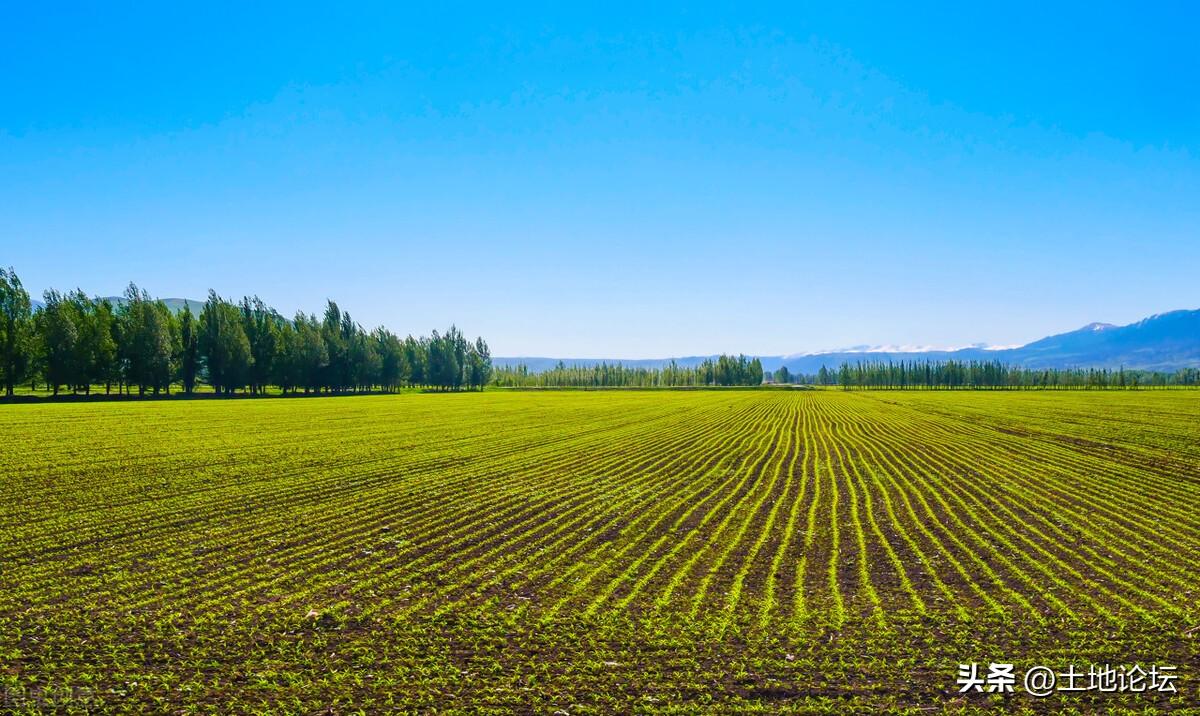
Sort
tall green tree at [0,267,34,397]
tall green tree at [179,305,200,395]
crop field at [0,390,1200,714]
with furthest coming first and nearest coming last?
1. tall green tree at [179,305,200,395]
2. tall green tree at [0,267,34,397]
3. crop field at [0,390,1200,714]

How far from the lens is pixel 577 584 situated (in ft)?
37.7

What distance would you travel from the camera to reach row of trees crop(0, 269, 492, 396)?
257 feet

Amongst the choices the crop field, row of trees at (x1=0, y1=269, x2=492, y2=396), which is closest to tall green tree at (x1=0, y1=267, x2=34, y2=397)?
row of trees at (x1=0, y1=269, x2=492, y2=396)

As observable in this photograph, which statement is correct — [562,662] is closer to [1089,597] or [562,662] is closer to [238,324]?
[1089,597]

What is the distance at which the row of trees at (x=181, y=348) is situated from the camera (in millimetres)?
78250

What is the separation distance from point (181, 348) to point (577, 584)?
348 feet

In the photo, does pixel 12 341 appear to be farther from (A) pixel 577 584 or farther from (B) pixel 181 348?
(A) pixel 577 584

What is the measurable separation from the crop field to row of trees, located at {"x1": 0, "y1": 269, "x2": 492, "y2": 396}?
225 ft

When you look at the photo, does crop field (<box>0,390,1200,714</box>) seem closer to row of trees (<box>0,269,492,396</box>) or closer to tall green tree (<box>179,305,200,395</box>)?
row of trees (<box>0,269,492,396</box>)

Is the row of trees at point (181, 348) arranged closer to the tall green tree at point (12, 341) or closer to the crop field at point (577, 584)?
the tall green tree at point (12, 341)

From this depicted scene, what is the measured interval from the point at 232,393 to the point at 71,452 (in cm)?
8359

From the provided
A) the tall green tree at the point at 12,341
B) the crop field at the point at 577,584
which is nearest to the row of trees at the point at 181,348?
the tall green tree at the point at 12,341

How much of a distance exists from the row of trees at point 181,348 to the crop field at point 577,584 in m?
68.5

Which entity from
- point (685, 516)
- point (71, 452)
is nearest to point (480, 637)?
point (685, 516)
